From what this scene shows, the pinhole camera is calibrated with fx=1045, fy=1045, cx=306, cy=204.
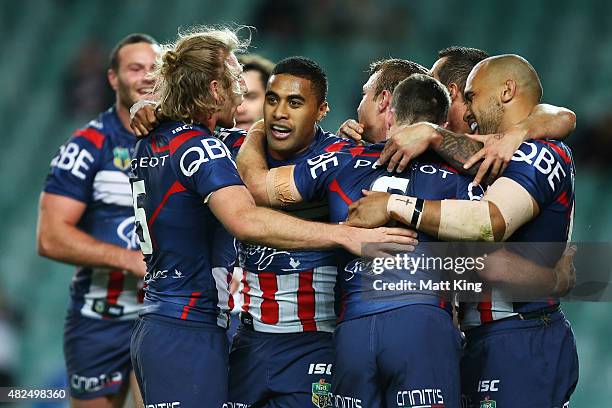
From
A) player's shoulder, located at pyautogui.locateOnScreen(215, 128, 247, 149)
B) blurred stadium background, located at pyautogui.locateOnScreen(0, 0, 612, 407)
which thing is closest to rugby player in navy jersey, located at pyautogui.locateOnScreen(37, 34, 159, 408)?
player's shoulder, located at pyautogui.locateOnScreen(215, 128, 247, 149)

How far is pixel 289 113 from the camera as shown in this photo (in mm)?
4883

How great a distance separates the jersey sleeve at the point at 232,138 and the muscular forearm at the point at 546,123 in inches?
57.0

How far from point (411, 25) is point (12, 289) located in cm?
484

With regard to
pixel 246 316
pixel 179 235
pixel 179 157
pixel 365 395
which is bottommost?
pixel 365 395

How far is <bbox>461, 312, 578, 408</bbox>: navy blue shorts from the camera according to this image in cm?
452

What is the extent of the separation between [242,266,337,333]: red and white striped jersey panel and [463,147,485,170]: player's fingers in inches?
31.1

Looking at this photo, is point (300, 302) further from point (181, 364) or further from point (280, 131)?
point (280, 131)

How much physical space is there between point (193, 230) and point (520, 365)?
1.55 meters

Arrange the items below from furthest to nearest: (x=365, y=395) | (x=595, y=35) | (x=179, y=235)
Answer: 1. (x=595, y=35)
2. (x=179, y=235)
3. (x=365, y=395)

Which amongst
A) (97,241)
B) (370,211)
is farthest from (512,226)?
(97,241)

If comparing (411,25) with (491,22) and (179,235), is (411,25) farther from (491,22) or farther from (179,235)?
(179,235)

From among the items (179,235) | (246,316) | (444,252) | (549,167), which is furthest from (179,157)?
(549,167)

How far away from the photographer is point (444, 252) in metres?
4.43

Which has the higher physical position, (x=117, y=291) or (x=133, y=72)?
(x=133, y=72)
